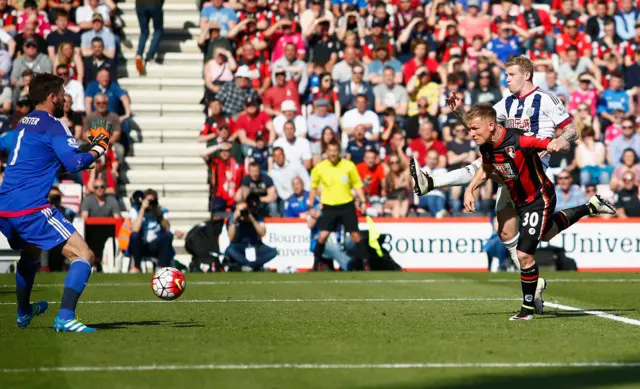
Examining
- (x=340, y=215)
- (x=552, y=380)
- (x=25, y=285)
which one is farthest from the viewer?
(x=340, y=215)

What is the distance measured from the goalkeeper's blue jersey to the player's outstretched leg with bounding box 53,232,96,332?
41cm

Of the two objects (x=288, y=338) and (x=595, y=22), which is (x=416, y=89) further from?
(x=288, y=338)

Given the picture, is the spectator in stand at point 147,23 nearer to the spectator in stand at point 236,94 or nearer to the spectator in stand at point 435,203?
the spectator in stand at point 236,94

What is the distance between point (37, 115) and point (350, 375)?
396 centimetres

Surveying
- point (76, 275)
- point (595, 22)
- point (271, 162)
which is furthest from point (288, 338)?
point (595, 22)

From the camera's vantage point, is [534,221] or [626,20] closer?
[534,221]

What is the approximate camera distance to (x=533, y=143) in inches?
400

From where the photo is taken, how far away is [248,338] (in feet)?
28.9

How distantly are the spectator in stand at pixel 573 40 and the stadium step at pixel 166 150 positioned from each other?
8237 mm

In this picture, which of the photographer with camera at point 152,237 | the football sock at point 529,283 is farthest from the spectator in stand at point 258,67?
the football sock at point 529,283

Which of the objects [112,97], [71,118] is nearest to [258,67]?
[112,97]

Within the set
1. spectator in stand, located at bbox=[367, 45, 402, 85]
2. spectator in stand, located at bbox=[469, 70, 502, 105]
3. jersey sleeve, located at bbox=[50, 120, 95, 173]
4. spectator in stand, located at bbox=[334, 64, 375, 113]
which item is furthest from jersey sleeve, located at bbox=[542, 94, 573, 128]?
spectator in stand, located at bbox=[367, 45, 402, 85]

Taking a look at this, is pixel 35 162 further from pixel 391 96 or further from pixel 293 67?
pixel 391 96

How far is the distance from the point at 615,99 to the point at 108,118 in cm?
1044
